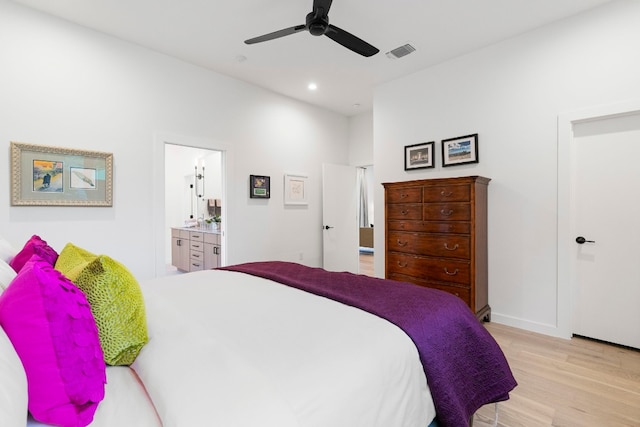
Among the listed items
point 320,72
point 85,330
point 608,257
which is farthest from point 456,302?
point 320,72

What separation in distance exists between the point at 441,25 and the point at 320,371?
3.20 meters

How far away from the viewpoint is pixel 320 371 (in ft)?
3.09

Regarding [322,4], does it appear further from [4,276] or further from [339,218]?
[339,218]

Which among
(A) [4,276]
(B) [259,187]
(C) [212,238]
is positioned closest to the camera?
(A) [4,276]

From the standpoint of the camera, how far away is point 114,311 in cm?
97

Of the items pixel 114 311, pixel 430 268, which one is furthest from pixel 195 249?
pixel 114 311

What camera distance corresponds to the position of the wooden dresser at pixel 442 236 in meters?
2.91

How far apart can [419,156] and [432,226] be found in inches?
42.1

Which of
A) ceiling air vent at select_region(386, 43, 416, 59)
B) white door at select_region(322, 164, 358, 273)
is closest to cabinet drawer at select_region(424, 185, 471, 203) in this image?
ceiling air vent at select_region(386, 43, 416, 59)

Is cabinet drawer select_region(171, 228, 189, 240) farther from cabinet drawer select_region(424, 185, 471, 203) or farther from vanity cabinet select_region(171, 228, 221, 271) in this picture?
cabinet drawer select_region(424, 185, 471, 203)

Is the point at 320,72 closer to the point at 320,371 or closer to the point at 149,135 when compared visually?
the point at 149,135

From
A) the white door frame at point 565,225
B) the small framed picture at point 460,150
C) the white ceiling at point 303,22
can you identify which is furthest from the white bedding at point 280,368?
the small framed picture at point 460,150

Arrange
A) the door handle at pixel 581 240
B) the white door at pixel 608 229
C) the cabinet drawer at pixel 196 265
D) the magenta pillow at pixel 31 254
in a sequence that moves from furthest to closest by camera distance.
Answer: the cabinet drawer at pixel 196 265 < the door handle at pixel 581 240 < the white door at pixel 608 229 < the magenta pillow at pixel 31 254

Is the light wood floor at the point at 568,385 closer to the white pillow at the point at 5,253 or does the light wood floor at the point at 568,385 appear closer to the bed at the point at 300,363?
the bed at the point at 300,363
